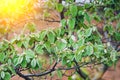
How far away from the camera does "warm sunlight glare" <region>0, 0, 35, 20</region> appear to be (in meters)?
2.82

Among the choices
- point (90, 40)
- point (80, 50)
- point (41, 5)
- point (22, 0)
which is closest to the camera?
point (80, 50)

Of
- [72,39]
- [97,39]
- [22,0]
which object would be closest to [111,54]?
[97,39]

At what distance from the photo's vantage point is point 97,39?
206 cm

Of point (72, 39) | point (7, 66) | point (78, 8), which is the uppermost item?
point (78, 8)

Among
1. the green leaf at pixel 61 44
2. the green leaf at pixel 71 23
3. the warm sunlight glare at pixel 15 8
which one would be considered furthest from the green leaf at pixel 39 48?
the warm sunlight glare at pixel 15 8

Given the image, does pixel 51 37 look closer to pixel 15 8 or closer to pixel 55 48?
pixel 55 48

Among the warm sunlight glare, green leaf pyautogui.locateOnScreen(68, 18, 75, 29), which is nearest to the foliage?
green leaf pyautogui.locateOnScreen(68, 18, 75, 29)

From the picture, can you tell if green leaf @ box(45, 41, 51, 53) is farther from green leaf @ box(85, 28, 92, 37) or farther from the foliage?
green leaf @ box(85, 28, 92, 37)

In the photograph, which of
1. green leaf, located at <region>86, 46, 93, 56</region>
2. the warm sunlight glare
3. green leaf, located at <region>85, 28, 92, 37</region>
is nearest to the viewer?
green leaf, located at <region>86, 46, 93, 56</region>

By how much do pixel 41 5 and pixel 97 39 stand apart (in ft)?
4.19

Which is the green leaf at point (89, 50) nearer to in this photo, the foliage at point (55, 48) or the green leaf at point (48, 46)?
the foliage at point (55, 48)

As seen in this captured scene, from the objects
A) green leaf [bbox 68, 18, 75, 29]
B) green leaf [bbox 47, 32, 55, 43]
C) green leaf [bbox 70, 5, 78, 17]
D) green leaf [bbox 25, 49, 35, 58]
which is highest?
green leaf [bbox 70, 5, 78, 17]

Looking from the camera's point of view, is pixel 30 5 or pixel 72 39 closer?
pixel 72 39

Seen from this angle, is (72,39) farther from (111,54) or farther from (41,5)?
(41,5)
